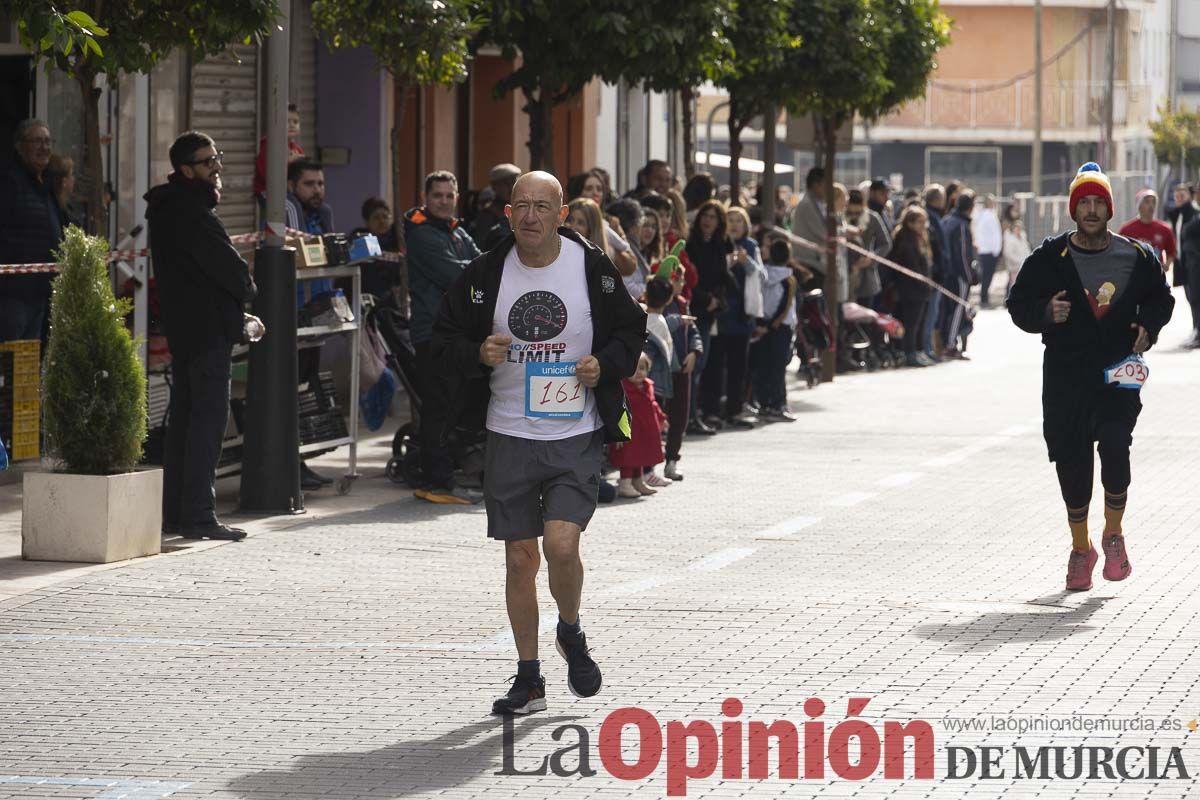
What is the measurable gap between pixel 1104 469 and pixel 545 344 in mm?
3675

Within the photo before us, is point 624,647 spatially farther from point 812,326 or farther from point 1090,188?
point 812,326

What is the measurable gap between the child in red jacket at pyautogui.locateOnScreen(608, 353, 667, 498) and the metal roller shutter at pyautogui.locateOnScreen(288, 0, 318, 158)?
707 centimetres

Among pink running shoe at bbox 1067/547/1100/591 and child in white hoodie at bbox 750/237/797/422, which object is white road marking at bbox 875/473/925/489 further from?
pink running shoe at bbox 1067/547/1100/591

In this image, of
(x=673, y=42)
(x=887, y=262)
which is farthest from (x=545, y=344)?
(x=887, y=262)

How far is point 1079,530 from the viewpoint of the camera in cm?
1034

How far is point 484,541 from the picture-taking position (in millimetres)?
11859

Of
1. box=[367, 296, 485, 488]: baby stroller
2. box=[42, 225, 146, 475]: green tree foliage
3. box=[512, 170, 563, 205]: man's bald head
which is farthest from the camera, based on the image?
box=[367, 296, 485, 488]: baby stroller

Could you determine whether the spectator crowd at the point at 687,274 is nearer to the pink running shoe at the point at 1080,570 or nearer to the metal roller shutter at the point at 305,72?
the metal roller shutter at the point at 305,72

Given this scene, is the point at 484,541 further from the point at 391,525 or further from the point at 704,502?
the point at 704,502

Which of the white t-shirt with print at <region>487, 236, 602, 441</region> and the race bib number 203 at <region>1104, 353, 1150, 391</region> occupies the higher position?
the white t-shirt with print at <region>487, 236, 602, 441</region>

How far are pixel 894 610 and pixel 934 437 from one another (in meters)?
8.06

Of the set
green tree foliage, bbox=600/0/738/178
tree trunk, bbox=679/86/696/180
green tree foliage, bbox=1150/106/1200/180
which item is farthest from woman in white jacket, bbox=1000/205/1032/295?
green tree foliage, bbox=1150/106/1200/180

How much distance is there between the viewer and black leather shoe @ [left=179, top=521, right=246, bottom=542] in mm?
11719

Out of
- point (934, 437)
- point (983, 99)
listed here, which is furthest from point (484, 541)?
point (983, 99)
